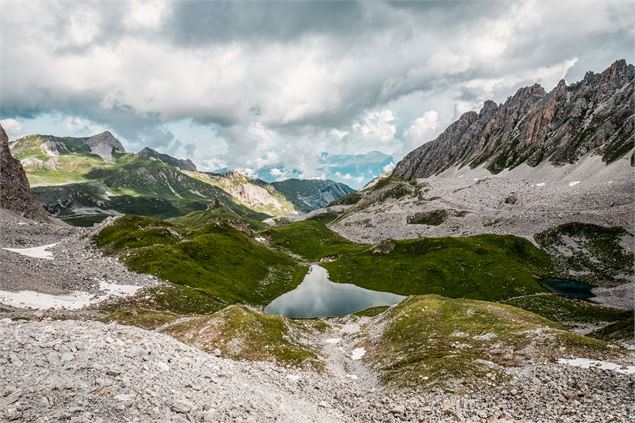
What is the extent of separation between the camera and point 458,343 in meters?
47.9

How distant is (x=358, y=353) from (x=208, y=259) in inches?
3354

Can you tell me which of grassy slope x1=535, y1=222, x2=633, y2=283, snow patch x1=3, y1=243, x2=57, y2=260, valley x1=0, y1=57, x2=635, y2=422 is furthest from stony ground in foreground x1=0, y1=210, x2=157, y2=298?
grassy slope x1=535, y1=222, x2=633, y2=283

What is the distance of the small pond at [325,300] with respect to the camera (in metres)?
108

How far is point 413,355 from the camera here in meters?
45.6

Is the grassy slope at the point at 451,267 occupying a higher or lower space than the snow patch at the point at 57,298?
lower

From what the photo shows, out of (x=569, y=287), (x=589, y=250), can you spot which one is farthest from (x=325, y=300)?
(x=589, y=250)

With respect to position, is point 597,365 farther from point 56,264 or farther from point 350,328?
point 56,264

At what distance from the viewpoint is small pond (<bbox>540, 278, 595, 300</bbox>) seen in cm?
11800

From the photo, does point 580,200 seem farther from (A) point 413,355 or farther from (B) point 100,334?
(B) point 100,334

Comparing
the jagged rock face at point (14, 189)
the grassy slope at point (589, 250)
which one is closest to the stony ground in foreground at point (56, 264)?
the jagged rock face at point (14, 189)

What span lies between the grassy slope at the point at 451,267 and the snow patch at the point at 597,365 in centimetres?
8291

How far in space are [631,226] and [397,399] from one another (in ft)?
538

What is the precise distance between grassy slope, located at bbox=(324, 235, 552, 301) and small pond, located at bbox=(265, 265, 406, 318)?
6.52 metres

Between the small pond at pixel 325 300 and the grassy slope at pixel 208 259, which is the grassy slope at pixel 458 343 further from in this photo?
the grassy slope at pixel 208 259
